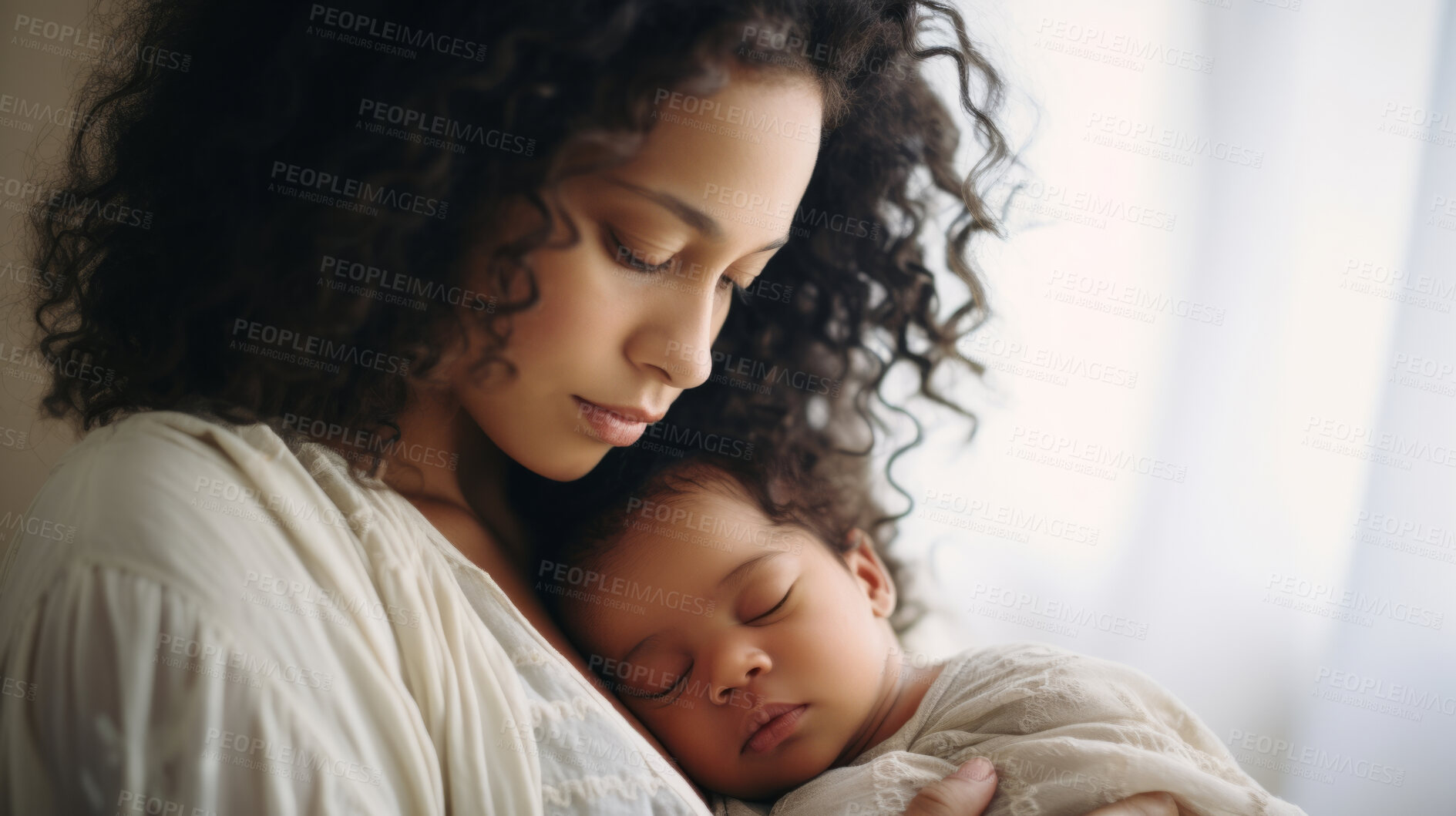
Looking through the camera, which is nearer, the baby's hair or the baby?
the baby

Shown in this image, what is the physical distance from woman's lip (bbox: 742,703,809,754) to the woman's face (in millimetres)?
361

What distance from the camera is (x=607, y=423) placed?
97 centimetres

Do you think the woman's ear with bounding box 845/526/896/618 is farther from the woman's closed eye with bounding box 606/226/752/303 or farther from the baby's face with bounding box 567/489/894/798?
the woman's closed eye with bounding box 606/226/752/303

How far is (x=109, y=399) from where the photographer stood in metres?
0.91

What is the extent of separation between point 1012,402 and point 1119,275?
0.95 feet

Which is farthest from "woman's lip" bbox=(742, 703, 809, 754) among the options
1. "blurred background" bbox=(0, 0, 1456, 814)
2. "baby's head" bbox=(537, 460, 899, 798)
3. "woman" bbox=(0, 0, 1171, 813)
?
"blurred background" bbox=(0, 0, 1456, 814)

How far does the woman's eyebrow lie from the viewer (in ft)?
2.84

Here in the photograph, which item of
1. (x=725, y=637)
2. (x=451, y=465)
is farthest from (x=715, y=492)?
(x=451, y=465)

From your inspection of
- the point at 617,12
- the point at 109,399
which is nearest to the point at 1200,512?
the point at 617,12

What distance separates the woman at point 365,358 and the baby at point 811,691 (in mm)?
Answer: 53

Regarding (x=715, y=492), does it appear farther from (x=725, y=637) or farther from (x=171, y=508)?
(x=171, y=508)

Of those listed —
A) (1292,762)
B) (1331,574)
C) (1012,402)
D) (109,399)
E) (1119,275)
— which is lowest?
(1292,762)

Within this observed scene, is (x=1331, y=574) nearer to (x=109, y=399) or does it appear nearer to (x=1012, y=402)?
(x=1012, y=402)

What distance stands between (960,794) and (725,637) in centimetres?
30
